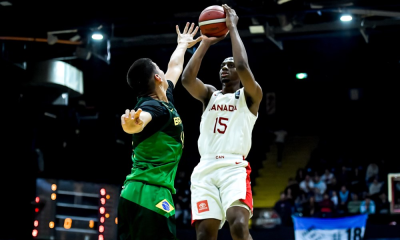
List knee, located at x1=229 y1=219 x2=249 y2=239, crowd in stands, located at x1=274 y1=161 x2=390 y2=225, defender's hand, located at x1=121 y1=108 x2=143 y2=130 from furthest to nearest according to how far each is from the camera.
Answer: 1. crowd in stands, located at x1=274 y1=161 x2=390 y2=225
2. knee, located at x1=229 y1=219 x2=249 y2=239
3. defender's hand, located at x1=121 y1=108 x2=143 y2=130

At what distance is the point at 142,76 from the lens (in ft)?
14.2

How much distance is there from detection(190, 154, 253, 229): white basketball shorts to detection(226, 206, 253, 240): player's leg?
0.17 ft

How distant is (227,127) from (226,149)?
8.8 inches

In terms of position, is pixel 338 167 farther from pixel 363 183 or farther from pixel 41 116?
pixel 41 116

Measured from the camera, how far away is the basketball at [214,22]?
574 centimetres

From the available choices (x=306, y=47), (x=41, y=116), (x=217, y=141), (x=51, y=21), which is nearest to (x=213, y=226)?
(x=217, y=141)

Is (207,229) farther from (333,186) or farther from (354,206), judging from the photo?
(333,186)

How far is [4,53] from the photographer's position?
1255 cm

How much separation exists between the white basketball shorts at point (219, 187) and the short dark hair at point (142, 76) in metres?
1.31

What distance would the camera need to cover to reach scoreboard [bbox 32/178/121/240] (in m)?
10.4

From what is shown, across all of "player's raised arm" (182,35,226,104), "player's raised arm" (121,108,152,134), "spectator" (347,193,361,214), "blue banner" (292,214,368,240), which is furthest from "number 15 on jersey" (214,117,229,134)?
"spectator" (347,193,361,214)

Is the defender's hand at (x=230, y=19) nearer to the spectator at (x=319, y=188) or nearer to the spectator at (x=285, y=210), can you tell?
the spectator at (x=285, y=210)

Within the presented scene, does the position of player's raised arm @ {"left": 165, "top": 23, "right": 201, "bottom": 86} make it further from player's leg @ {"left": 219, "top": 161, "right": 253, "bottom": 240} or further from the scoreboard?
the scoreboard

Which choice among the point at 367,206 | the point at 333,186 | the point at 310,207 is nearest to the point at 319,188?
the point at 333,186
